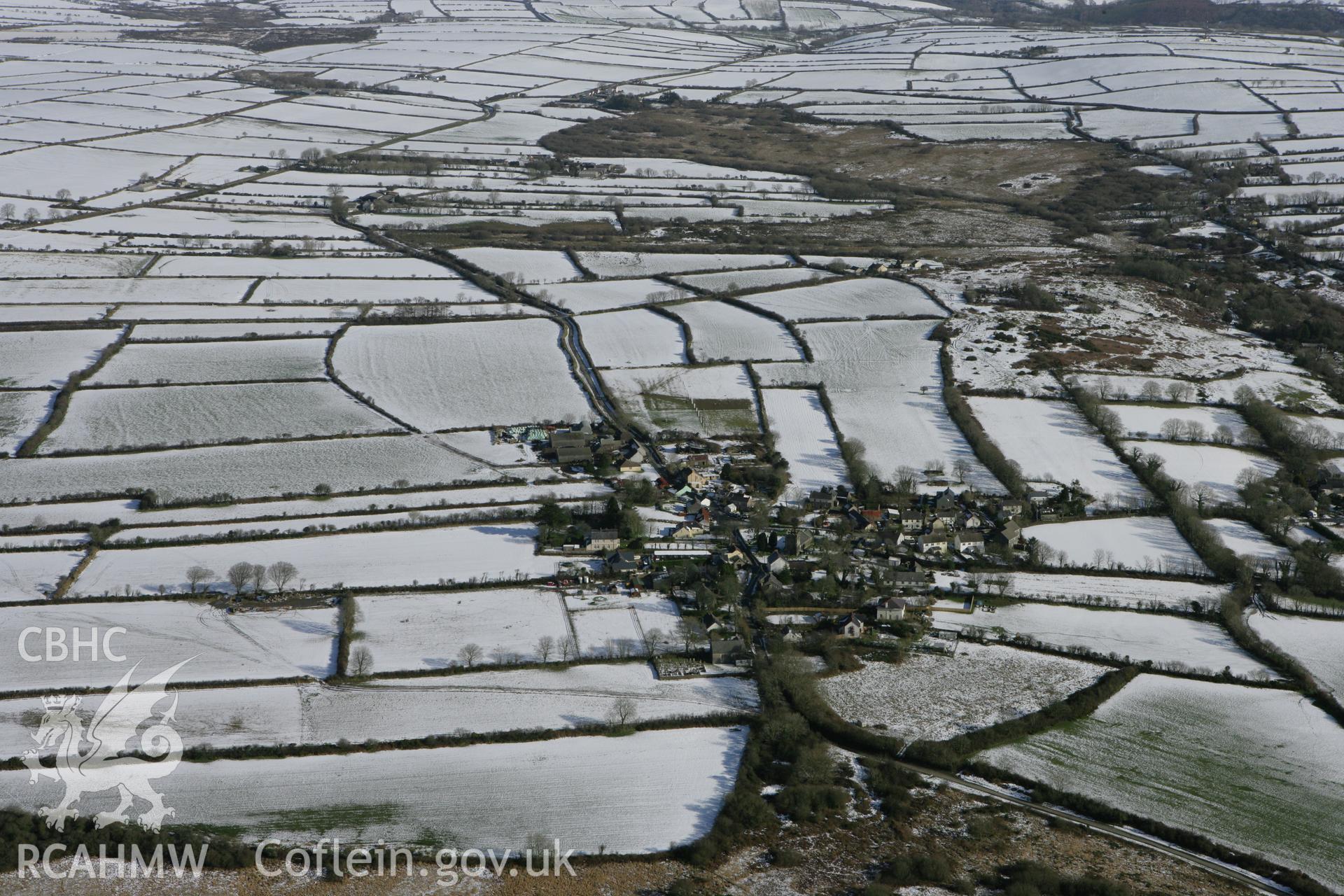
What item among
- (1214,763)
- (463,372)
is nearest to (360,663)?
(1214,763)

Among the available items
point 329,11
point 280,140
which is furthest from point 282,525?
point 329,11

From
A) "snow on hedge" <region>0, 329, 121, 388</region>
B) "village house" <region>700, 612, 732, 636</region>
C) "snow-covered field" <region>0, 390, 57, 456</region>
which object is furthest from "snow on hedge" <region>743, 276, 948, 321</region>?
"snow-covered field" <region>0, 390, 57, 456</region>

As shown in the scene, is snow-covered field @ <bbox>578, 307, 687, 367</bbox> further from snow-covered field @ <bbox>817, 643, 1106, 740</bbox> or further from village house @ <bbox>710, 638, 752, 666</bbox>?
snow-covered field @ <bbox>817, 643, 1106, 740</bbox>

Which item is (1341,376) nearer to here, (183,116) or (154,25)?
(183,116)

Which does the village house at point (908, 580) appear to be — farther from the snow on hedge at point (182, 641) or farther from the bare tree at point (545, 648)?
the snow on hedge at point (182, 641)

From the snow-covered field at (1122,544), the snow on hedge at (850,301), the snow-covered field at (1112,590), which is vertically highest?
the snow on hedge at (850,301)

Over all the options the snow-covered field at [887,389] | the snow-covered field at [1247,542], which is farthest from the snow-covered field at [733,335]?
the snow-covered field at [1247,542]

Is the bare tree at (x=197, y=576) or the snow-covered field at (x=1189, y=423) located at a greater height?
the snow-covered field at (x=1189, y=423)
